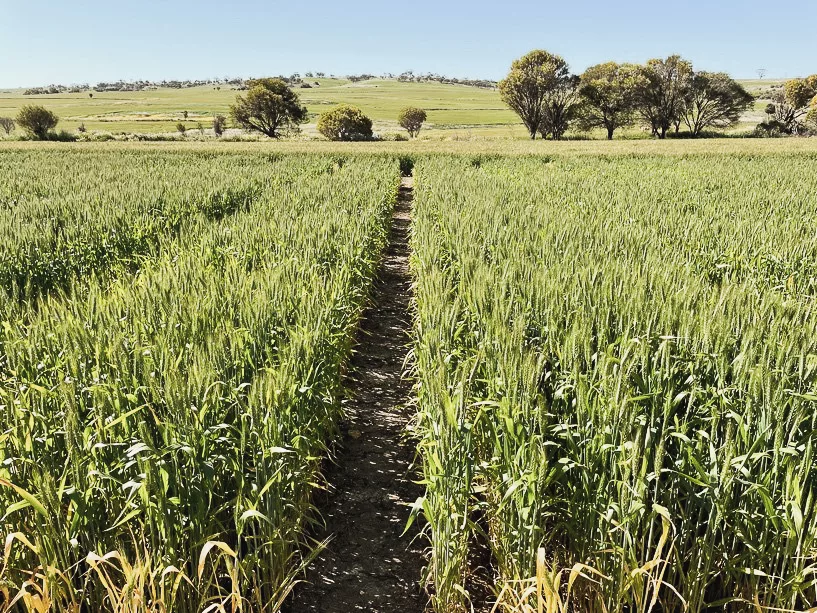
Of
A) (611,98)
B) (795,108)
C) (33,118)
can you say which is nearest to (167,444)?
(611,98)

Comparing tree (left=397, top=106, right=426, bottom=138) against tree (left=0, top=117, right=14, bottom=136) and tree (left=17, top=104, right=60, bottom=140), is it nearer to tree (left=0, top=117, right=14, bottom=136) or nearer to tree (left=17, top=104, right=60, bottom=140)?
tree (left=17, top=104, right=60, bottom=140)

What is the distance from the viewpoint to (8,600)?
2.40 meters

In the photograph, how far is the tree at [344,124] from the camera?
64.8m

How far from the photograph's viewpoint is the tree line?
187 ft

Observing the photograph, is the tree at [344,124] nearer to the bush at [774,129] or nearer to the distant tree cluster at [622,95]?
the distant tree cluster at [622,95]

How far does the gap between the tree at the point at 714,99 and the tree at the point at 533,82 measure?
43.8 feet

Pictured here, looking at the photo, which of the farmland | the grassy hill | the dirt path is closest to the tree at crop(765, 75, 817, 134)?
the grassy hill

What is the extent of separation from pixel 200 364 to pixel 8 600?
128cm

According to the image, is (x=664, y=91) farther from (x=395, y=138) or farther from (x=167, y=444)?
(x=167, y=444)

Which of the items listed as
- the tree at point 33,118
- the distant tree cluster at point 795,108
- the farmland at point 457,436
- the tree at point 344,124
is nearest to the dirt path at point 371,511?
the farmland at point 457,436

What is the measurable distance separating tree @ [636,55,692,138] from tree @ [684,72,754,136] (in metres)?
0.94

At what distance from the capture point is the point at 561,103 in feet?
192

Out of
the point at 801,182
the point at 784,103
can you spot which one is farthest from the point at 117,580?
the point at 784,103

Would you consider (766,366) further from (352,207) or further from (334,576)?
(352,207)
